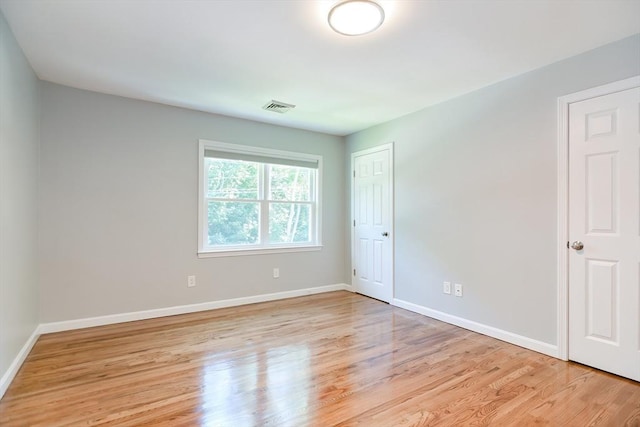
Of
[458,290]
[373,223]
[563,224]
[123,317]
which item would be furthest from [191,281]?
[563,224]

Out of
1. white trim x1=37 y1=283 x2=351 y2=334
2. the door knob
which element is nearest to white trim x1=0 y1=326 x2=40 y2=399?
white trim x1=37 y1=283 x2=351 y2=334

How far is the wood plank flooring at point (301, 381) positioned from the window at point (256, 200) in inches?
47.2

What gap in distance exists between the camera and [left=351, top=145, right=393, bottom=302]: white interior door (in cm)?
423

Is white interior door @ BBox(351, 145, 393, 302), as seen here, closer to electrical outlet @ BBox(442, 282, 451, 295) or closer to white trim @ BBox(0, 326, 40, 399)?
electrical outlet @ BBox(442, 282, 451, 295)

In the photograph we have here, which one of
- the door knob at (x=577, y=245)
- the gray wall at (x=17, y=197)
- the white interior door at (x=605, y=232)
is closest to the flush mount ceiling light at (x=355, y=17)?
the white interior door at (x=605, y=232)

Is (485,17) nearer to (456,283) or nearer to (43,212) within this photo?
(456,283)

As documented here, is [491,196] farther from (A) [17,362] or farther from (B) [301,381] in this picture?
(A) [17,362]

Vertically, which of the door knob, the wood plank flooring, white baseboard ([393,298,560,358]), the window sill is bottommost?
the wood plank flooring

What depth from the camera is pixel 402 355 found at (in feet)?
8.70

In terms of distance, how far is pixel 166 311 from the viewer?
364cm

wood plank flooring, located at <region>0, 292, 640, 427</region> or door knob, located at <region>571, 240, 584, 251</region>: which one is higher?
door knob, located at <region>571, 240, 584, 251</region>

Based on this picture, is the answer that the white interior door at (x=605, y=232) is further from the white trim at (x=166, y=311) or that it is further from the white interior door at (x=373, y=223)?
the white trim at (x=166, y=311)

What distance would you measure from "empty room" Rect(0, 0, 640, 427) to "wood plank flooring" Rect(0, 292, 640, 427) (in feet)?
0.07

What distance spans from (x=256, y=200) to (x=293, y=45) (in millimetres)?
2260
